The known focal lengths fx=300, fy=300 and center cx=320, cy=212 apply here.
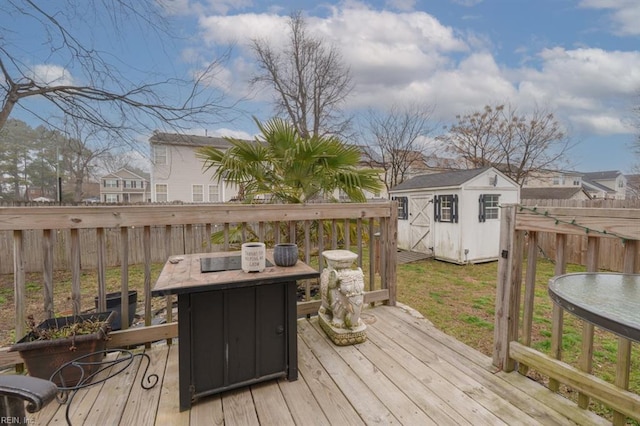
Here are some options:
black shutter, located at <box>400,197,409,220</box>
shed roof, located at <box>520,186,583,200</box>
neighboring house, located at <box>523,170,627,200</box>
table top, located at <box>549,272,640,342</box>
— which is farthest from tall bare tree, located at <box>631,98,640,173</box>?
table top, located at <box>549,272,640,342</box>

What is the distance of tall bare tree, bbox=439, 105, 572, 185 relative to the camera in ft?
39.2

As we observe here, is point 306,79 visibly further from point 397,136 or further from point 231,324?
point 231,324

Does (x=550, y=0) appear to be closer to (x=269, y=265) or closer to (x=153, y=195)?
(x=269, y=265)

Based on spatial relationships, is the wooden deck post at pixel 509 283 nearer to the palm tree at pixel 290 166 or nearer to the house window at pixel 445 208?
the palm tree at pixel 290 166

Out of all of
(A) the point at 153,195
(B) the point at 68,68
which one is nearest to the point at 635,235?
(B) the point at 68,68

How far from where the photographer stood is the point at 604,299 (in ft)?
3.11

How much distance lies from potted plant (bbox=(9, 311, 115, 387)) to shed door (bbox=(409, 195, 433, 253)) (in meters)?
7.87

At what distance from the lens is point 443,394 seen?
165 centimetres

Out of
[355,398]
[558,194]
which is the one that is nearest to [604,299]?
[355,398]

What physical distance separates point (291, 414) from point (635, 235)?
180 cm

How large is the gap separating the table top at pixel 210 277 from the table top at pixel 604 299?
111cm

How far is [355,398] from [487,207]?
7437mm

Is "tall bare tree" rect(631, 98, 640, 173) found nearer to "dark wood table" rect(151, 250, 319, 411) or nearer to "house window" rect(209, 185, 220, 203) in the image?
"dark wood table" rect(151, 250, 319, 411)

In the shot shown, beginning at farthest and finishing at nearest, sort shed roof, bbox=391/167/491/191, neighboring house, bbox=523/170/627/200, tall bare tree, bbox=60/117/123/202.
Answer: neighboring house, bbox=523/170/627/200 < shed roof, bbox=391/167/491/191 < tall bare tree, bbox=60/117/123/202
